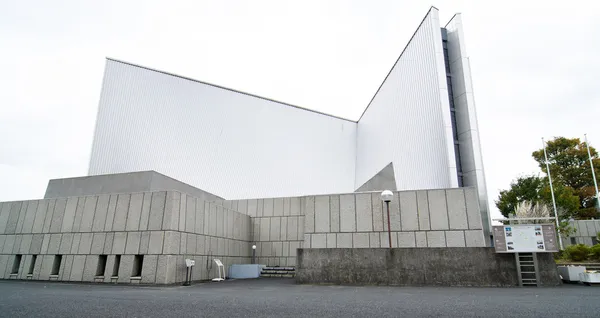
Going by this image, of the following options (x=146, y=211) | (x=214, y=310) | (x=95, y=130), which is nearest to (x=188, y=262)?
(x=146, y=211)

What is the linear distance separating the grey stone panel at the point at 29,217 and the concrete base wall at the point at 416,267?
1053cm

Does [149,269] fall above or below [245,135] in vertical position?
below

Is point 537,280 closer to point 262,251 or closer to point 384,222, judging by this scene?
point 384,222

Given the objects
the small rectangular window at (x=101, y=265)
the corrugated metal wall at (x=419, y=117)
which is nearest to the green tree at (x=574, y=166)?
the corrugated metal wall at (x=419, y=117)

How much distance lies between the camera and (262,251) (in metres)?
17.5

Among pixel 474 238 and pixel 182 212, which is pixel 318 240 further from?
pixel 474 238

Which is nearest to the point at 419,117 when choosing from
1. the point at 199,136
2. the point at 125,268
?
the point at 125,268

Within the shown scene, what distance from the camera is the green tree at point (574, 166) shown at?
108 feet

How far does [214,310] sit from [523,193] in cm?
2744

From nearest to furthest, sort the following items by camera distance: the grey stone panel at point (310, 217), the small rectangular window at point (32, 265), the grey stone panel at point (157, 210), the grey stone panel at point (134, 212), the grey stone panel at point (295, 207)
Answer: the grey stone panel at point (157, 210) → the grey stone panel at point (134, 212) → the small rectangular window at point (32, 265) → the grey stone panel at point (310, 217) → the grey stone panel at point (295, 207)

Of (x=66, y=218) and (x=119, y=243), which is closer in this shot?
(x=119, y=243)

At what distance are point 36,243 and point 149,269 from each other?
552 cm

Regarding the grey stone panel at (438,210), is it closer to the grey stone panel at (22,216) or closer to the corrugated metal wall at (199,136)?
the grey stone panel at (22,216)

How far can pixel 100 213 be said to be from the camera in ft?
39.5
